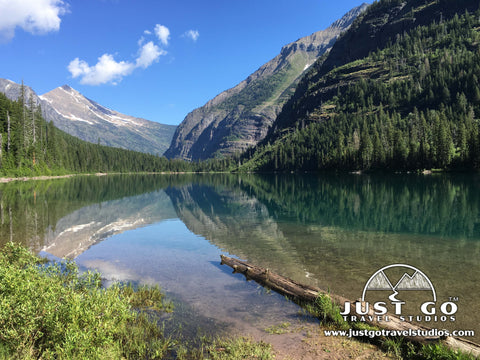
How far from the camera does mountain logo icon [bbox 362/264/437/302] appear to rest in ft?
49.3

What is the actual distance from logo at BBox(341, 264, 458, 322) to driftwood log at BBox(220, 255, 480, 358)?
344mm

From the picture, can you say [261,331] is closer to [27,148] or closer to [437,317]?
[437,317]

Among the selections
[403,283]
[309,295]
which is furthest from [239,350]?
[403,283]

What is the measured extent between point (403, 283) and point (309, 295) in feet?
22.5

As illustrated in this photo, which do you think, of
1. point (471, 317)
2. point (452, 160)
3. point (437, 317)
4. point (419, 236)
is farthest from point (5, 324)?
point (452, 160)

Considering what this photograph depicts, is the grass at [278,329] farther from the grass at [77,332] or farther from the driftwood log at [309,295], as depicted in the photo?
the driftwood log at [309,295]

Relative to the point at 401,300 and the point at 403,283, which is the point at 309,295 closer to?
the point at 401,300

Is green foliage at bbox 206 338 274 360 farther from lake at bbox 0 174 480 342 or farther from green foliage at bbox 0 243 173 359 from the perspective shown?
green foliage at bbox 0 243 173 359

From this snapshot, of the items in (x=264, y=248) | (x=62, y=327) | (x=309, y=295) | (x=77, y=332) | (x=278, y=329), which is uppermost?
(x=77, y=332)

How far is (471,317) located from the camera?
38.2 ft

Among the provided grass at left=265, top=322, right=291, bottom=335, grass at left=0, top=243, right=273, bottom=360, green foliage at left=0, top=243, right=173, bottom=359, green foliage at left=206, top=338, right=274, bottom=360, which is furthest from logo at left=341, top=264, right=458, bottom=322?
green foliage at left=0, top=243, right=173, bottom=359

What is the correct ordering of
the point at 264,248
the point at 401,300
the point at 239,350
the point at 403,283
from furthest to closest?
the point at 264,248
the point at 403,283
the point at 401,300
the point at 239,350

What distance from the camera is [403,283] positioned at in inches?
A: 635

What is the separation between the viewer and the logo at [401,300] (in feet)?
36.3
